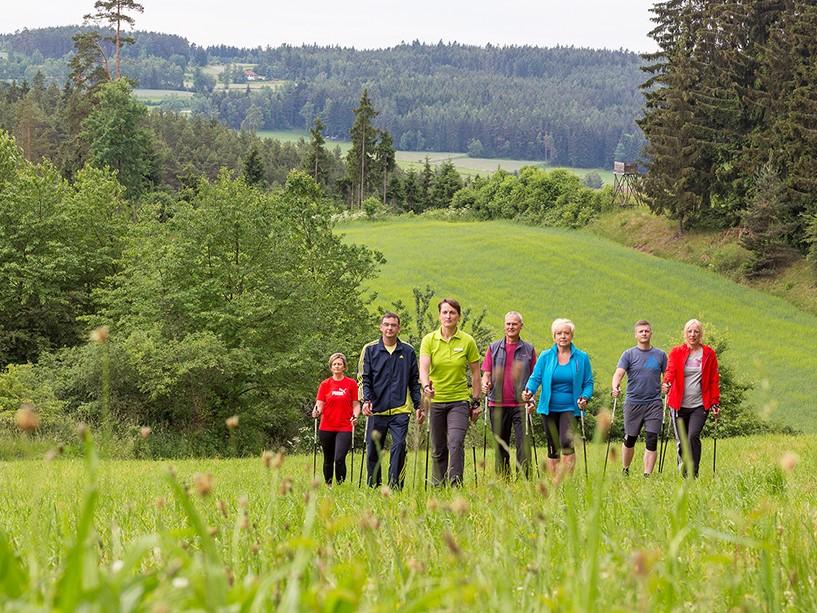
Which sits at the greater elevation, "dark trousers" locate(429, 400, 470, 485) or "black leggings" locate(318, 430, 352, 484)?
"dark trousers" locate(429, 400, 470, 485)

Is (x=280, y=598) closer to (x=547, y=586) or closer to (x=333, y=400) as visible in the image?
(x=547, y=586)

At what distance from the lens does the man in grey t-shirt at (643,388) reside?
40.7ft

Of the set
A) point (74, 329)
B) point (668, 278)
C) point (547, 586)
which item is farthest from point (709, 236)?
point (547, 586)

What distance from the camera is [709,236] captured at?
2712 inches

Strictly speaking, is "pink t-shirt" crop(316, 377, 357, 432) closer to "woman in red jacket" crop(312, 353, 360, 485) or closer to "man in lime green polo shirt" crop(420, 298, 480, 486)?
"woman in red jacket" crop(312, 353, 360, 485)

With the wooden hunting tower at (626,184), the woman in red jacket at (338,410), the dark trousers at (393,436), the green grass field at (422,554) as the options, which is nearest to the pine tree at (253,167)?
the wooden hunting tower at (626,184)

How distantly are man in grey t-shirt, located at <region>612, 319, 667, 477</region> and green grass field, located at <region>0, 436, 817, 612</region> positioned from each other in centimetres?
445

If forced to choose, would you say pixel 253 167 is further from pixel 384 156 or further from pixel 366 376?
pixel 366 376

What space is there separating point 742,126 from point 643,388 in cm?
6023

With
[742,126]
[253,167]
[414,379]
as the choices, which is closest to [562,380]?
[414,379]

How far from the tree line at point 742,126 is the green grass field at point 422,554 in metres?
55.8

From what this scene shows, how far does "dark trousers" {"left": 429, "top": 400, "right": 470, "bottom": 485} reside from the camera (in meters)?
11.1

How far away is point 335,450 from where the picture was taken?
40.9 feet

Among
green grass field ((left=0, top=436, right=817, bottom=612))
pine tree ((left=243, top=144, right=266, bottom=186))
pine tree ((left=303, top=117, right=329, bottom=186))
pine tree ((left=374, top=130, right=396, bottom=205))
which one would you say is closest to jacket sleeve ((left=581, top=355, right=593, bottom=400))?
green grass field ((left=0, top=436, right=817, bottom=612))
